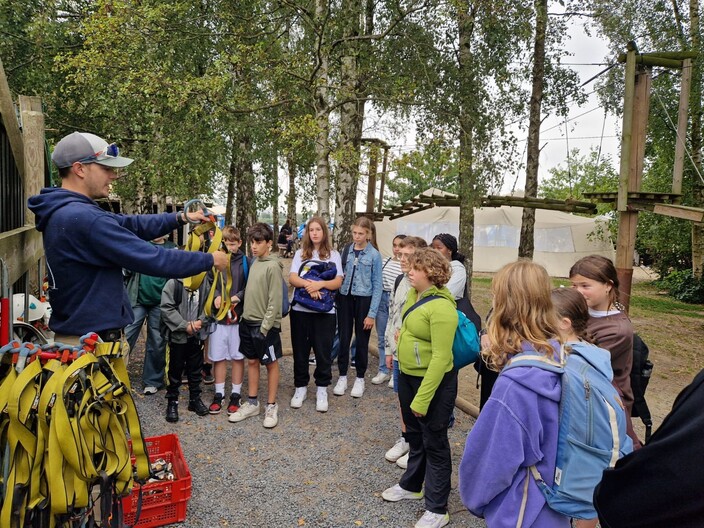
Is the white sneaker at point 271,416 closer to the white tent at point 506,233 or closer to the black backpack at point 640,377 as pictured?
the black backpack at point 640,377

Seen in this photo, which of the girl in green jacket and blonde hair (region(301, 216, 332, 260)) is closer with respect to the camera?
the girl in green jacket

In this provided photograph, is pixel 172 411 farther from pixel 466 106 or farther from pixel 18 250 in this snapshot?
pixel 466 106

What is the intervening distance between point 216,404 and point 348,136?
4.96m

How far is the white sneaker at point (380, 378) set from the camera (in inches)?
235

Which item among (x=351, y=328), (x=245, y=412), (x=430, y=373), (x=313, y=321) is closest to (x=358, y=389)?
(x=351, y=328)

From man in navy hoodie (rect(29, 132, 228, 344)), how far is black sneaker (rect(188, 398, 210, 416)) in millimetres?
2437

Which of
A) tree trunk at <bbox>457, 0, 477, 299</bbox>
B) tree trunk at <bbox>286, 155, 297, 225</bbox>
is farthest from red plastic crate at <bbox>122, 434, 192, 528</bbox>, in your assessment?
tree trunk at <bbox>286, 155, 297, 225</bbox>

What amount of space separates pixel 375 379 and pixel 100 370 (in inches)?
167

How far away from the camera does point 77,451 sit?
1.83m

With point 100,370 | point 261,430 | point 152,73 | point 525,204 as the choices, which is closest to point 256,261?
point 261,430

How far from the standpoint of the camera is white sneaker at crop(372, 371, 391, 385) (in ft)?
19.6

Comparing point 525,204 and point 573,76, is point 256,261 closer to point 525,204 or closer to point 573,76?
point 525,204

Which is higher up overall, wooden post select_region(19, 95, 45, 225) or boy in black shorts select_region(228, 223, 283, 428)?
wooden post select_region(19, 95, 45, 225)

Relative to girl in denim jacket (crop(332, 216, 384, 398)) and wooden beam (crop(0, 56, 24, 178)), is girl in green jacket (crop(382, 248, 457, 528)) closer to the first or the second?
girl in denim jacket (crop(332, 216, 384, 398))
